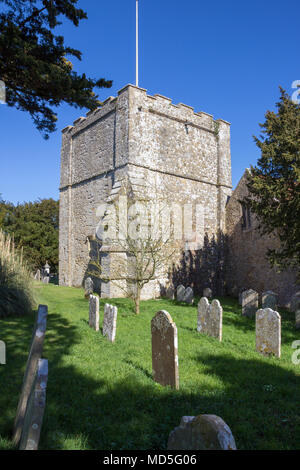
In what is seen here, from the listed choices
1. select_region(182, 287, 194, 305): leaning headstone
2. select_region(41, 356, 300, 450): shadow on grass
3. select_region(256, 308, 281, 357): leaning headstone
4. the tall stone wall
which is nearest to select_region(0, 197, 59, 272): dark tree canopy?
the tall stone wall

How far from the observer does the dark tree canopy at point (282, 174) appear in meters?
8.71

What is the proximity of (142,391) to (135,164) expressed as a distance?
1151cm

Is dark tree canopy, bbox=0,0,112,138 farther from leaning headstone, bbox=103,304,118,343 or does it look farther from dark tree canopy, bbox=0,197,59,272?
dark tree canopy, bbox=0,197,59,272

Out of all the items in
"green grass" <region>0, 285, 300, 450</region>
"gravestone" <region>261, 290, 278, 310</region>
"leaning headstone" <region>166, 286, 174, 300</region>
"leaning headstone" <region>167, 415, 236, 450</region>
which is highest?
"leaning headstone" <region>167, 415, 236, 450</region>

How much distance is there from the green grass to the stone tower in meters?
7.15

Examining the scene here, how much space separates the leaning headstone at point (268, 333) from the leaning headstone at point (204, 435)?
422 cm

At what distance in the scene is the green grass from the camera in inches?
122

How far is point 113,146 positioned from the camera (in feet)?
50.1

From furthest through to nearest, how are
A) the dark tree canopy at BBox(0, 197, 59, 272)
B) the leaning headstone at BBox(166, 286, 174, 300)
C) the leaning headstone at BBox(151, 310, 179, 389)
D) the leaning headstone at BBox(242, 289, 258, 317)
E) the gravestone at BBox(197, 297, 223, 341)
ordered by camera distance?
the dark tree canopy at BBox(0, 197, 59, 272)
the leaning headstone at BBox(166, 286, 174, 300)
the leaning headstone at BBox(242, 289, 258, 317)
the gravestone at BBox(197, 297, 223, 341)
the leaning headstone at BBox(151, 310, 179, 389)

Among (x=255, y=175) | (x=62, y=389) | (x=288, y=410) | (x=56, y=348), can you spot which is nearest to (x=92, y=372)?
(x=62, y=389)

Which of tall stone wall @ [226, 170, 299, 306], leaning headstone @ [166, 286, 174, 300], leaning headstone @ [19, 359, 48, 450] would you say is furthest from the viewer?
leaning headstone @ [166, 286, 174, 300]

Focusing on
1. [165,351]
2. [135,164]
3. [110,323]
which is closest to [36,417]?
[165,351]

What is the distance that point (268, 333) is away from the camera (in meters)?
6.01
